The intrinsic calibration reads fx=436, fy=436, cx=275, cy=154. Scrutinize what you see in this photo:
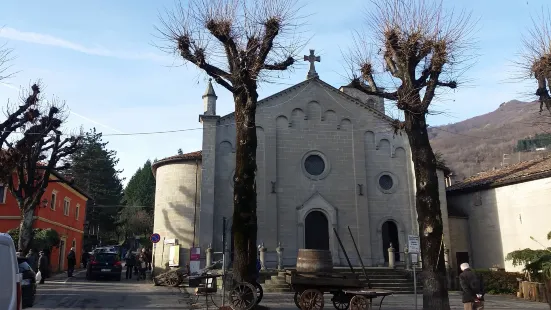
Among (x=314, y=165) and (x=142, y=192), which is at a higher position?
(x=142, y=192)

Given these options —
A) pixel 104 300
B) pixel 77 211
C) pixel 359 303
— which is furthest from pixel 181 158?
pixel 77 211

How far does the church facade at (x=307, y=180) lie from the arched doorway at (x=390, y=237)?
6 cm

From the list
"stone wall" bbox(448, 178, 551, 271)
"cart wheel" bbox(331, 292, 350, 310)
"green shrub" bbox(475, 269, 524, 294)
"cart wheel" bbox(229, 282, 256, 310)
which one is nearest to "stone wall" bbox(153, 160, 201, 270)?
"cart wheel" bbox(331, 292, 350, 310)

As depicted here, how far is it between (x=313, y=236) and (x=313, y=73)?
948 cm

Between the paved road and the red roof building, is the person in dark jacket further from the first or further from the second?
the red roof building

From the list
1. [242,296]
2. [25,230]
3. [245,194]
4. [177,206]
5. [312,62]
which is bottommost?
[242,296]

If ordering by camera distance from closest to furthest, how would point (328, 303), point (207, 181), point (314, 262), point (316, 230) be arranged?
point (314, 262) < point (328, 303) < point (207, 181) < point (316, 230)

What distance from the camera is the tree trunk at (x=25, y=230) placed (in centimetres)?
1905

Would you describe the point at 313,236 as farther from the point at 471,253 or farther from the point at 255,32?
the point at 255,32

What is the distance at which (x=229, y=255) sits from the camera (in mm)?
21828

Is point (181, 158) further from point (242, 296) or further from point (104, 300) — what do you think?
point (242, 296)

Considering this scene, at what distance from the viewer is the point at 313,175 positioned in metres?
24.0

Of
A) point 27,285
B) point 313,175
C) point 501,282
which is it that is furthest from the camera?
point 313,175

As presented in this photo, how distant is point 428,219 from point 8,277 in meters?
8.81
